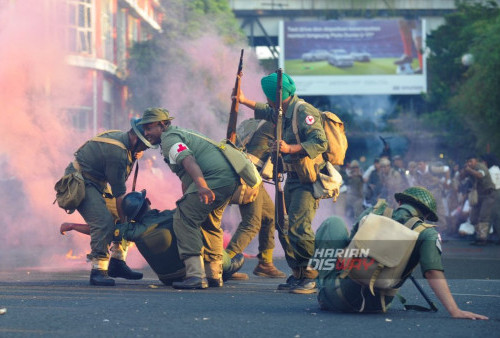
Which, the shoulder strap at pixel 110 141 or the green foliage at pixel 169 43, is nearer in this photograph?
the shoulder strap at pixel 110 141

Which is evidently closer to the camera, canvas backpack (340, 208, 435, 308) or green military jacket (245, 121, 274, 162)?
canvas backpack (340, 208, 435, 308)

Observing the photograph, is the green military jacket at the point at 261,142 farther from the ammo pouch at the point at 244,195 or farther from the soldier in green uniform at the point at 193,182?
the soldier in green uniform at the point at 193,182

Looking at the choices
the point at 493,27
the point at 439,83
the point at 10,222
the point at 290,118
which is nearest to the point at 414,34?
the point at 439,83

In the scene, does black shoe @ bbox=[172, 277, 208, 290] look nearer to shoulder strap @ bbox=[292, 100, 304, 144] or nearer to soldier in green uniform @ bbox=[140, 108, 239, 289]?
soldier in green uniform @ bbox=[140, 108, 239, 289]

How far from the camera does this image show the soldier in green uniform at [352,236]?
222 inches

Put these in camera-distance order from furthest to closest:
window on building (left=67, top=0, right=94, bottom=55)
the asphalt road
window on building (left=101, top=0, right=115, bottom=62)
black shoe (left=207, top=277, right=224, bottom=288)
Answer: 1. window on building (left=101, top=0, right=115, bottom=62)
2. window on building (left=67, top=0, right=94, bottom=55)
3. black shoe (left=207, top=277, right=224, bottom=288)
4. the asphalt road

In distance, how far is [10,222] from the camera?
1250cm

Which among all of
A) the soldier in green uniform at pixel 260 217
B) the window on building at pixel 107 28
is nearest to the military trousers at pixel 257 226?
the soldier in green uniform at pixel 260 217

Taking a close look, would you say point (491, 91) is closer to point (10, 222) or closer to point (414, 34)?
point (10, 222)

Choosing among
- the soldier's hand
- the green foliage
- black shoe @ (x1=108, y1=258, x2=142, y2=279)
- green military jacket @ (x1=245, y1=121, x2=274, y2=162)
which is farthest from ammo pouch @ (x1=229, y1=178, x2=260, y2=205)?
the green foliage

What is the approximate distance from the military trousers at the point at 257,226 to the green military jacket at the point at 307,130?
1080 mm

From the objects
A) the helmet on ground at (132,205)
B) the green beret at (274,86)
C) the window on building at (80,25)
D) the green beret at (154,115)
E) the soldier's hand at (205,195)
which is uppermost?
the window on building at (80,25)

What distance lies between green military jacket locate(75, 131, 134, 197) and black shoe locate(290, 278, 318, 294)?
5.13 ft

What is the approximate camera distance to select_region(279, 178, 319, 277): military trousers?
729cm
